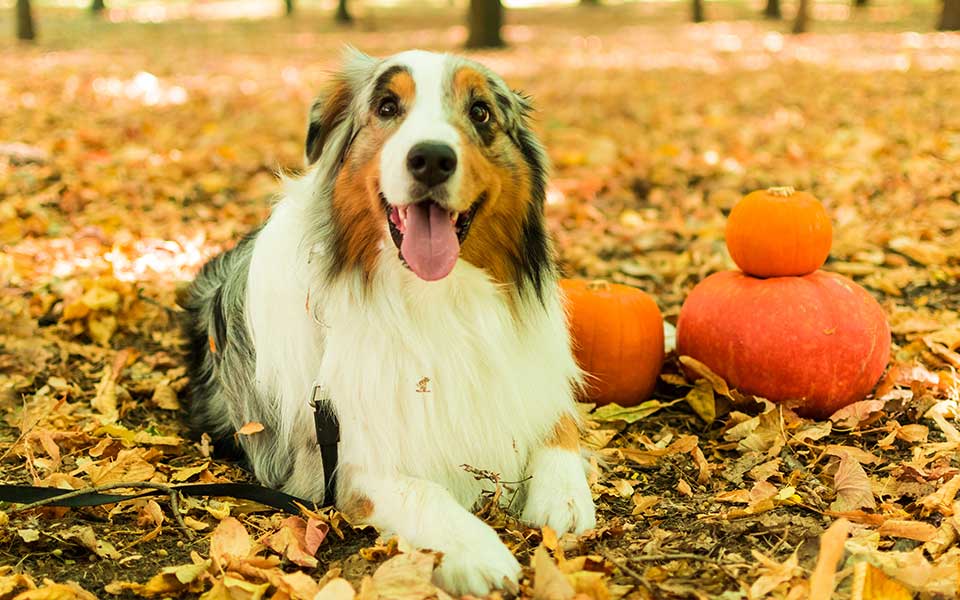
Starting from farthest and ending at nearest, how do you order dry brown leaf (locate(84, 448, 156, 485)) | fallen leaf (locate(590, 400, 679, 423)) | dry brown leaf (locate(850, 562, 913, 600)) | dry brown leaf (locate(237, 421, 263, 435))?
fallen leaf (locate(590, 400, 679, 423)), dry brown leaf (locate(237, 421, 263, 435)), dry brown leaf (locate(84, 448, 156, 485)), dry brown leaf (locate(850, 562, 913, 600))

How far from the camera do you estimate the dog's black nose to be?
9.16 feet

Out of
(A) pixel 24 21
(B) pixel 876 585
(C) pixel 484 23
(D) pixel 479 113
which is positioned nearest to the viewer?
(B) pixel 876 585

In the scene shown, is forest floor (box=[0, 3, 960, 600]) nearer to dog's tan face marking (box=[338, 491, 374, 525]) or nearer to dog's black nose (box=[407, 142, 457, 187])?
dog's tan face marking (box=[338, 491, 374, 525])

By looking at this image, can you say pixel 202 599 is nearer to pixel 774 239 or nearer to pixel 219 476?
pixel 219 476

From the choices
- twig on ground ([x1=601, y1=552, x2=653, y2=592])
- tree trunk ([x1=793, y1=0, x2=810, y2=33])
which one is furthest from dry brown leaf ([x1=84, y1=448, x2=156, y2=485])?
tree trunk ([x1=793, y1=0, x2=810, y2=33])

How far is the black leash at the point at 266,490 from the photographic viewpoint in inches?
119

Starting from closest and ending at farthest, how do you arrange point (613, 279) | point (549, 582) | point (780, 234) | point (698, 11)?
point (549, 582)
point (780, 234)
point (613, 279)
point (698, 11)

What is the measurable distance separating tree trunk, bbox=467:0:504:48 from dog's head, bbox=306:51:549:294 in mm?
13456

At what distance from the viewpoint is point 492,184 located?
3.08m

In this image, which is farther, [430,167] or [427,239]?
[427,239]

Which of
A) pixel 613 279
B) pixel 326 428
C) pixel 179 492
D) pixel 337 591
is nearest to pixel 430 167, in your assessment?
pixel 326 428

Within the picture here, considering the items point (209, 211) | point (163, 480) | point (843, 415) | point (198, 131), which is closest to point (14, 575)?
point (163, 480)

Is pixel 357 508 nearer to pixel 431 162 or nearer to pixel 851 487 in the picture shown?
pixel 431 162

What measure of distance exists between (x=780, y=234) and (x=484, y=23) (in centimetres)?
1343
